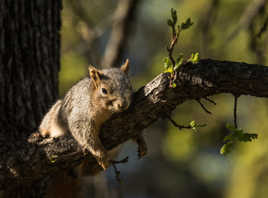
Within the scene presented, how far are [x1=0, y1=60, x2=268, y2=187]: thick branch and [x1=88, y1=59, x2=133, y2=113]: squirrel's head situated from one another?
66mm

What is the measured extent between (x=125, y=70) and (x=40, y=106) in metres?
0.77

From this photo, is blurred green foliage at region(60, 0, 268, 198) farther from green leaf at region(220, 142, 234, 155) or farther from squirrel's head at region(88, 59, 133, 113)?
green leaf at region(220, 142, 234, 155)

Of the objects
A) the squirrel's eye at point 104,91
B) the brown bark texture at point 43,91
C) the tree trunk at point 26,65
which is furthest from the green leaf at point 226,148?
the tree trunk at point 26,65

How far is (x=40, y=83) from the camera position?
3.13 metres

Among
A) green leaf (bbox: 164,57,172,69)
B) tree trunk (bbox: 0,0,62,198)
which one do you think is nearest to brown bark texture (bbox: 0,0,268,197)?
tree trunk (bbox: 0,0,62,198)

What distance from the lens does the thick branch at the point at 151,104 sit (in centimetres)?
201

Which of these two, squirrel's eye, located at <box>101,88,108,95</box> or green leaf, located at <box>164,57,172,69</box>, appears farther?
squirrel's eye, located at <box>101,88,108,95</box>

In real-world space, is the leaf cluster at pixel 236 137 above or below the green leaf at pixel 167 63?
below

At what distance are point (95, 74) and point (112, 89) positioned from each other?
0.21 meters

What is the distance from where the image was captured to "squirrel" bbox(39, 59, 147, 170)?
2486mm

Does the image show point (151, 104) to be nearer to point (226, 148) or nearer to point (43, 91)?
point (226, 148)

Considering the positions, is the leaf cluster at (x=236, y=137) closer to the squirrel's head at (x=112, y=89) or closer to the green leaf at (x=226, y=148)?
the green leaf at (x=226, y=148)

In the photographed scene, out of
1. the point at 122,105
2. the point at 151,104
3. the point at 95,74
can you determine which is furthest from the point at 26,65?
the point at 151,104

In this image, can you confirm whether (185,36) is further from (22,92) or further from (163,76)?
(163,76)
